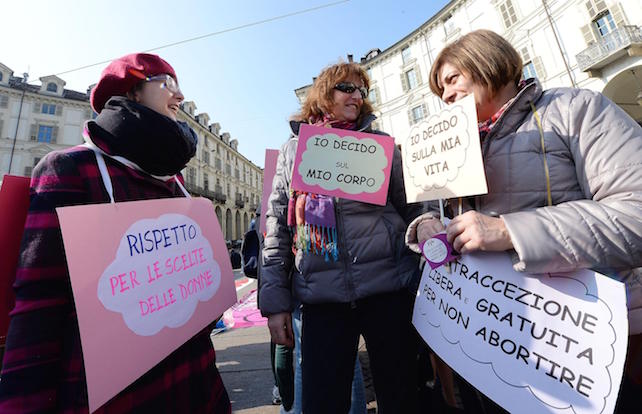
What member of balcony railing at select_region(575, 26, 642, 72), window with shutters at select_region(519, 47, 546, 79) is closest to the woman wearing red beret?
balcony railing at select_region(575, 26, 642, 72)

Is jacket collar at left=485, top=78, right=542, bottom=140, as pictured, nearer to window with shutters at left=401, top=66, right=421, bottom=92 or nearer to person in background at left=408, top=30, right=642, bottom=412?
person in background at left=408, top=30, right=642, bottom=412

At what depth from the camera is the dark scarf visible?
35.2 inches

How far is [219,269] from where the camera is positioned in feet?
3.69

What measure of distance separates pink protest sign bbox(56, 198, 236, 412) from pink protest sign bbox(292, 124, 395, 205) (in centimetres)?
52

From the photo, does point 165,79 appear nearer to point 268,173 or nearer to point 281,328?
point 268,173

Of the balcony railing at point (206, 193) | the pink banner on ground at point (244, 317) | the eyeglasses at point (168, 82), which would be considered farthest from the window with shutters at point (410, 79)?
the eyeglasses at point (168, 82)

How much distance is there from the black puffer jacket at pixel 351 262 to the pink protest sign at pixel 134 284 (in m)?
0.28

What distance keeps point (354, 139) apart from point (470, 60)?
0.53 m

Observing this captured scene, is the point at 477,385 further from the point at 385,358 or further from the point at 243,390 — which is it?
the point at 243,390

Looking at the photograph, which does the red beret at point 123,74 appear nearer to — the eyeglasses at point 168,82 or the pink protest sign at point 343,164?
the eyeglasses at point 168,82

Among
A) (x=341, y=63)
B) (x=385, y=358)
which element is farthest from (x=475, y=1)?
(x=385, y=358)

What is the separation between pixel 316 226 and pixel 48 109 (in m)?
30.7

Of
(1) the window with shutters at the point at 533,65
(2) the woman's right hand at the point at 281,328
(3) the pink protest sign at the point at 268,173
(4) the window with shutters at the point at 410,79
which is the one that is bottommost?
(2) the woman's right hand at the point at 281,328

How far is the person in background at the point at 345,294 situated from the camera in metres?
1.13
